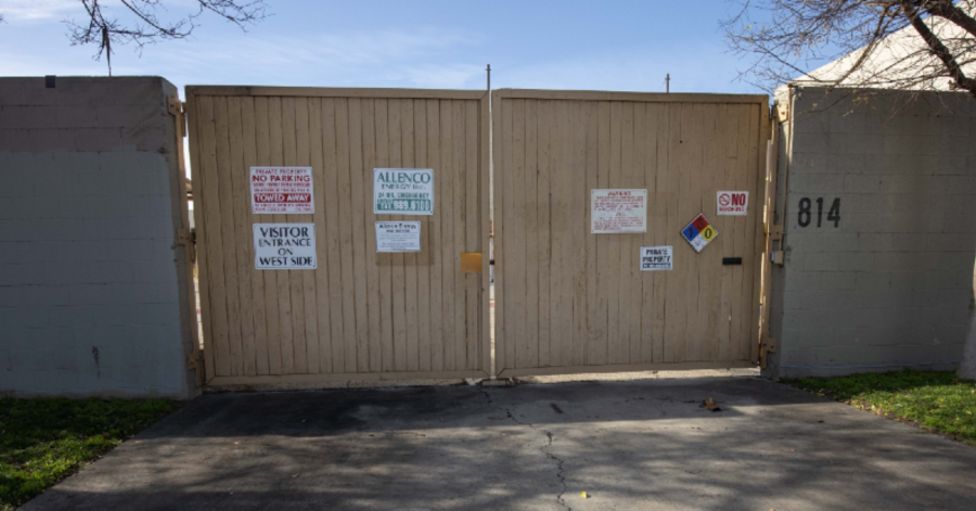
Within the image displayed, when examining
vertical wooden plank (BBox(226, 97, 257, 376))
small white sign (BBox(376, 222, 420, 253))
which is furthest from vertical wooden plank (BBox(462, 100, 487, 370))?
vertical wooden plank (BBox(226, 97, 257, 376))

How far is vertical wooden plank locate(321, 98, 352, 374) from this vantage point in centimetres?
501

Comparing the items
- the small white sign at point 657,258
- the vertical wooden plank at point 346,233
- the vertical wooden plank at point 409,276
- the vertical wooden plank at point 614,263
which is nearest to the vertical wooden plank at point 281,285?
the vertical wooden plank at point 346,233

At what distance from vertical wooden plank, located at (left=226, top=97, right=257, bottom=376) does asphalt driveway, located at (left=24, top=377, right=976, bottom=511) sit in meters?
0.53

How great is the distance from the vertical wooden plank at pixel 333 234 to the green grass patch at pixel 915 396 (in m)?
4.55

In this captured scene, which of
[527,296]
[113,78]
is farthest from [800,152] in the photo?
[113,78]

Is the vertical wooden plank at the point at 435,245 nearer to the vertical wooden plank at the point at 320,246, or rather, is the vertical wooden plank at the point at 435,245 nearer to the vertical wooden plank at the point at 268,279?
the vertical wooden plank at the point at 320,246

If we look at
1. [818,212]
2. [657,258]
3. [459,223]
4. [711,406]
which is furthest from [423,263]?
[818,212]

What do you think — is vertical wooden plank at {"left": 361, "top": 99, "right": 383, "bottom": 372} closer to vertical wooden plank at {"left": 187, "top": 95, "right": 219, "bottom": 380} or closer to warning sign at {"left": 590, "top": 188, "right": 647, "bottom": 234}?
vertical wooden plank at {"left": 187, "top": 95, "right": 219, "bottom": 380}

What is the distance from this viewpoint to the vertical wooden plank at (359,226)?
5.03m

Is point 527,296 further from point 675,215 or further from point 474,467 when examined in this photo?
point 474,467

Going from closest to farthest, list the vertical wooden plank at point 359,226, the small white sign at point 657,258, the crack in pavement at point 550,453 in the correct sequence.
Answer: the crack in pavement at point 550,453 → the vertical wooden plank at point 359,226 → the small white sign at point 657,258

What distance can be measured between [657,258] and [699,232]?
508mm

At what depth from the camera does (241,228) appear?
504 centimetres

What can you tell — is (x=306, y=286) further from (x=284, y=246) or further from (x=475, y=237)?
(x=475, y=237)
